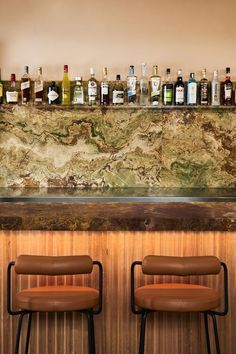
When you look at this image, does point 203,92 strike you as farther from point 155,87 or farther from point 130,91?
point 130,91

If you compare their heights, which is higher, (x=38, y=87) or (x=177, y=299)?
(x=38, y=87)

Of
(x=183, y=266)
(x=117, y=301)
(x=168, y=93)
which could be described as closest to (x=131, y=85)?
(x=168, y=93)

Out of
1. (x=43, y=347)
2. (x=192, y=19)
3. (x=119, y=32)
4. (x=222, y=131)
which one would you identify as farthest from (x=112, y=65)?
(x=43, y=347)

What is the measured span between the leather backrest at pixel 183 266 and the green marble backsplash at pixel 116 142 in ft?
6.92

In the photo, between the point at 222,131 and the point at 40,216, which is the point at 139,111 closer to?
the point at 222,131

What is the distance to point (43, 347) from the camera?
2.84 meters

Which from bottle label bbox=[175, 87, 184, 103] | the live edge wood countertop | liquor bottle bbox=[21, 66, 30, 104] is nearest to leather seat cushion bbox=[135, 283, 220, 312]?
the live edge wood countertop

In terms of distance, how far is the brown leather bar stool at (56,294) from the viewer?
234 cm

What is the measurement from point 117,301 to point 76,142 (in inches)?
76.7

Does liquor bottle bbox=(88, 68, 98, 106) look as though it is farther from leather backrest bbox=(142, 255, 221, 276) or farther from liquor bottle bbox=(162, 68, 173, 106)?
leather backrest bbox=(142, 255, 221, 276)

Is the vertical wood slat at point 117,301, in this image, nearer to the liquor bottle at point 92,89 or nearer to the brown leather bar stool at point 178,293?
the brown leather bar stool at point 178,293

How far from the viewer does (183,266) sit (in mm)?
2424

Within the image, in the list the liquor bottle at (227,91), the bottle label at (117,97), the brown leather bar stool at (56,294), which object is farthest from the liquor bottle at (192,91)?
the brown leather bar stool at (56,294)

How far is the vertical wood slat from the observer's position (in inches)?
109
